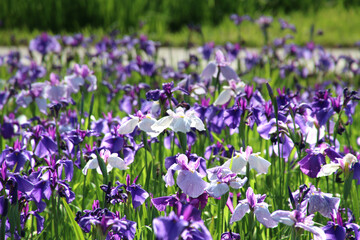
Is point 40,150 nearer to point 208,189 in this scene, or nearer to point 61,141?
point 61,141

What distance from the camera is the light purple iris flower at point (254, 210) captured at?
4.50 ft

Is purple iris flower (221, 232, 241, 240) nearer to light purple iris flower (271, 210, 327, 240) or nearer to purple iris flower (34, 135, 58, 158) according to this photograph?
light purple iris flower (271, 210, 327, 240)

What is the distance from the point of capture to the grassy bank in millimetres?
7375

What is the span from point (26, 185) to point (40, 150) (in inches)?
21.0

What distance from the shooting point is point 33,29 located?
8750mm

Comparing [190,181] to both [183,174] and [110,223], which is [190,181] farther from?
[110,223]

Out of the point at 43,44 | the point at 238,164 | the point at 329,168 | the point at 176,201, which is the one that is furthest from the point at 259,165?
the point at 43,44

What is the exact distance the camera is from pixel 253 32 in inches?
317

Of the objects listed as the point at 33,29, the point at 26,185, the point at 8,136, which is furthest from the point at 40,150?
the point at 33,29

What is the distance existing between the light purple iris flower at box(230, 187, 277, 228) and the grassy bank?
5.81 meters

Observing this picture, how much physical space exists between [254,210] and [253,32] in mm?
6932

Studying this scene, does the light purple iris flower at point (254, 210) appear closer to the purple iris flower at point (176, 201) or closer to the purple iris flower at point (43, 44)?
the purple iris flower at point (176, 201)

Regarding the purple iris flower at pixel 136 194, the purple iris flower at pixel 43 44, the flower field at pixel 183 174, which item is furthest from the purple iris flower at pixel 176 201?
the purple iris flower at pixel 43 44

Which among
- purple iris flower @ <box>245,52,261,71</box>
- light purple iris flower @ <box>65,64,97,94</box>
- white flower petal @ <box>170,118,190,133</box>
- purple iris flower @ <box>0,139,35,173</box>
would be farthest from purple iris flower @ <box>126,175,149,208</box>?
purple iris flower @ <box>245,52,261,71</box>
